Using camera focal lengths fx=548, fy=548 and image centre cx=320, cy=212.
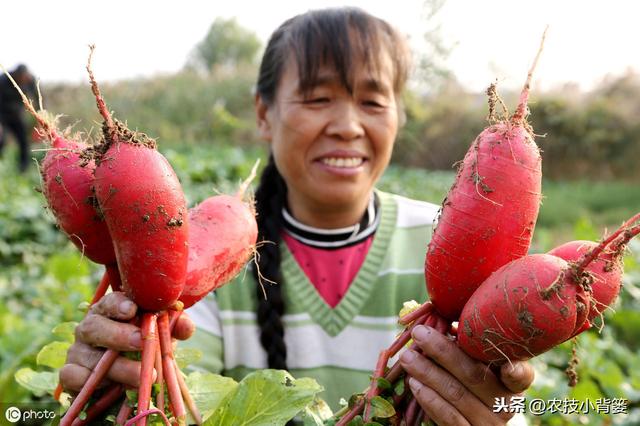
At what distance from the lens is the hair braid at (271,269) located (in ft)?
5.19

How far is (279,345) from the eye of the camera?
1575 millimetres

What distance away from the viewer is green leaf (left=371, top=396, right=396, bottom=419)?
0.85 meters

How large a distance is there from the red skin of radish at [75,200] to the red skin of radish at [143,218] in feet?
0.23

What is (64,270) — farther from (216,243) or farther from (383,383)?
(383,383)

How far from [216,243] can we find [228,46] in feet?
115

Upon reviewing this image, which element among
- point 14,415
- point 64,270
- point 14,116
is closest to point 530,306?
point 14,415

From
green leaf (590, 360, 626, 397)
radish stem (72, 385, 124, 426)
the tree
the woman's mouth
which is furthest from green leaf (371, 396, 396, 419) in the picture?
the tree

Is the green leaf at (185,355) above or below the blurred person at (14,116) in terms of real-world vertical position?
above

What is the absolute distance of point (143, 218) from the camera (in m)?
0.85

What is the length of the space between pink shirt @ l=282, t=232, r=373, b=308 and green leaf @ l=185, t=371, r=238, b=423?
2.16 ft

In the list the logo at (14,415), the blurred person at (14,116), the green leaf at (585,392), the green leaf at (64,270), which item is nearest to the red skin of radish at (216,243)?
the logo at (14,415)

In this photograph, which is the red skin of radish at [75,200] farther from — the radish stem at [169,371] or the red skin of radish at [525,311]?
the red skin of radish at [525,311]

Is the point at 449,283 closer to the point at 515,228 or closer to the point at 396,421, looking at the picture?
the point at 515,228

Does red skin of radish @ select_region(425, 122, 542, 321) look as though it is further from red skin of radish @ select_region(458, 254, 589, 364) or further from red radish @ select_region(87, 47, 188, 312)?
red radish @ select_region(87, 47, 188, 312)
